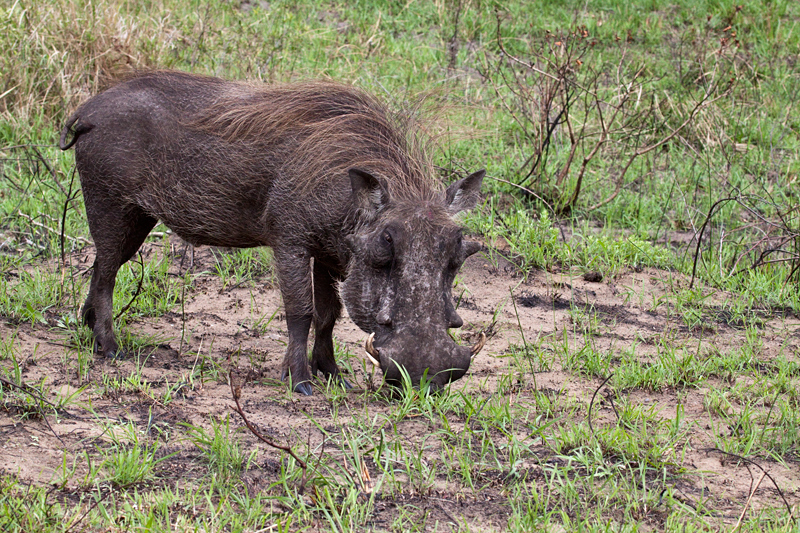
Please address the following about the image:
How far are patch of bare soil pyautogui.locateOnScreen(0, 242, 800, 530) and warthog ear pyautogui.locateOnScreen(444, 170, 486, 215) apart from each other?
0.67 m

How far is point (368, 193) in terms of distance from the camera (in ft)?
11.0

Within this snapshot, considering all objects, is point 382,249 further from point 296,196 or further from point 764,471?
point 764,471

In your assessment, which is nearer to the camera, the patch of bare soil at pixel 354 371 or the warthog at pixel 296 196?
the patch of bare soil at pixel 354 371

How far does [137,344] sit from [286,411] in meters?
1.08

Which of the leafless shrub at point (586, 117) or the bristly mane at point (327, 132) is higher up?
the bristly mane at point (327, 132)

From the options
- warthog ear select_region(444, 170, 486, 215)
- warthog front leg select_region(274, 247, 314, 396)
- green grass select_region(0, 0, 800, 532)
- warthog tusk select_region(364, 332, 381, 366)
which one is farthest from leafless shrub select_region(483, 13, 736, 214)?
warthog tusk select_region(364, 332, 381, 366)

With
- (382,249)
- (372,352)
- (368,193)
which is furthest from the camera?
(368,193)

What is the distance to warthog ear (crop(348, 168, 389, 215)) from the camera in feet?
10.9

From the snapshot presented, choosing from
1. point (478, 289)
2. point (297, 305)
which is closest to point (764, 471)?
point (297, 305)

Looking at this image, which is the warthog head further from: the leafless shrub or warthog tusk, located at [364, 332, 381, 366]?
the leafless shrub

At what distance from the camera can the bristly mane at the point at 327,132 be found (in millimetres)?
3518

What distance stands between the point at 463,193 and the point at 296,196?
66 cm

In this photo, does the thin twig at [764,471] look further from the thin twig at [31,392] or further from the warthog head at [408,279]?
the thin twig at [31,392]

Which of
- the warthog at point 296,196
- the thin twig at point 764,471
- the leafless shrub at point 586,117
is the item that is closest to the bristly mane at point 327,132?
the warthog at point 296,196
